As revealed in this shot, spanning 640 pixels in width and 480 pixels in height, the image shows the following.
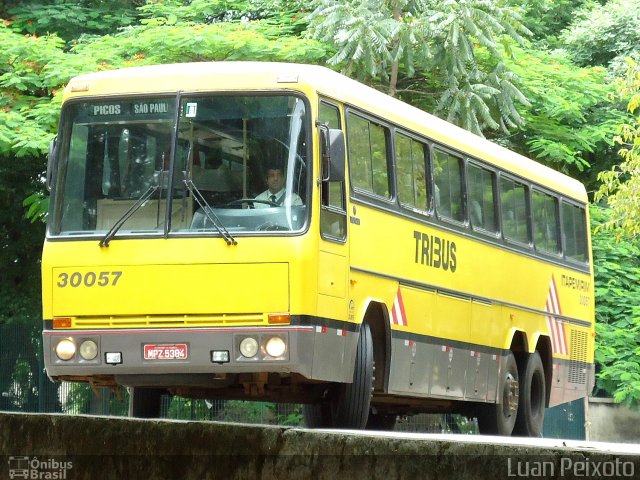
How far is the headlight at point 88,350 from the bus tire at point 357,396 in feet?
6.82

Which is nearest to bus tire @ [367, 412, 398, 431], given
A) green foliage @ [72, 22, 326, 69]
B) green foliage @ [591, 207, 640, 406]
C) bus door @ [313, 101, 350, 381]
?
bus door @ [313, 101, 350, 381]

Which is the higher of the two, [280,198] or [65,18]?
[65,18]

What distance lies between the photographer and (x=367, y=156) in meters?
13.4

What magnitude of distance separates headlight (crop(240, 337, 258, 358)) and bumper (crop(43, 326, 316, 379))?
25mm

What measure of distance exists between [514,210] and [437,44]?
5.78m

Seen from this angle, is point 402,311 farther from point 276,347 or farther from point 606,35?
point 606,35

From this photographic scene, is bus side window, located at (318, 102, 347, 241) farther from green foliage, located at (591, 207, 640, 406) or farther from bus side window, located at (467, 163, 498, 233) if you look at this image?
green foliage, located at (591, 207, 640, 406)

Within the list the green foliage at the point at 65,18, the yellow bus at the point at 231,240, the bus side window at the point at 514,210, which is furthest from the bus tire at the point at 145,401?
the green foliage at the point at 65,18

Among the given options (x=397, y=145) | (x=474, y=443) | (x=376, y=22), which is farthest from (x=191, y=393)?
(x=376, y=22)

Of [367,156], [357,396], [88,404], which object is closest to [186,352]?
[357,396]

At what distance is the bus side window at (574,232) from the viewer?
20.1 metres

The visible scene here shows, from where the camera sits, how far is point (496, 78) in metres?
23.7

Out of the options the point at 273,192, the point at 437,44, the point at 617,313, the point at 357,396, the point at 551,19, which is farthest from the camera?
the point at 551,19

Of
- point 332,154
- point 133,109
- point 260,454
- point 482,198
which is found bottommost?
point 260,454
